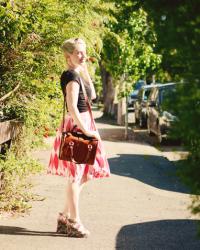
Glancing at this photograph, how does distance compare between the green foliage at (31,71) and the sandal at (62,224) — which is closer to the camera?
the sandal at (62,224)

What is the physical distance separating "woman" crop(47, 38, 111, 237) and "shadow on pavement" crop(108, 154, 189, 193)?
283 cm

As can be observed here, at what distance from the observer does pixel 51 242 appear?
20.3ft

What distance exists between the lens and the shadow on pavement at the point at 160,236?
20.1 feet

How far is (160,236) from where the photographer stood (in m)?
6.53

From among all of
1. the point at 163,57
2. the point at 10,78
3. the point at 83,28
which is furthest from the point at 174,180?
the point at 163,57

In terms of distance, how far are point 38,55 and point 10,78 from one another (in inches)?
19.5

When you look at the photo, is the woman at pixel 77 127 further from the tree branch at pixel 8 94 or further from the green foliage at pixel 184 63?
the green foliage at pixel 184 63

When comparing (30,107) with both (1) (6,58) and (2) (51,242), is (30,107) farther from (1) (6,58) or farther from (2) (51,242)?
(2) (51,242)

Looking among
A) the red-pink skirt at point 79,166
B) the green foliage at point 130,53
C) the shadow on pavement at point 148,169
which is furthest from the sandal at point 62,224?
the green foliage at point 130,53

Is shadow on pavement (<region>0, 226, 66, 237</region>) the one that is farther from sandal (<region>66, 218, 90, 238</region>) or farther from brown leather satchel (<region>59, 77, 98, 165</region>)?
brown leather satchel (<region>59, 77, 98, 165</region>)

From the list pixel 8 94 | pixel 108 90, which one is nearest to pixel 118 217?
pixel 8 94

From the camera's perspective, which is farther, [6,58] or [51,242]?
[6,58]

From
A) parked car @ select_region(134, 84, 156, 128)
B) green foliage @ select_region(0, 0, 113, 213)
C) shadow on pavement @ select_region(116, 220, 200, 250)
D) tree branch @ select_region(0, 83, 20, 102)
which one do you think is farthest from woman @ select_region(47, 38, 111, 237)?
parked car @ select_region(134, 84, 156, 128)

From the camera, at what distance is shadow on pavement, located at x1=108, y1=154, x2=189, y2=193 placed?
401 inches
